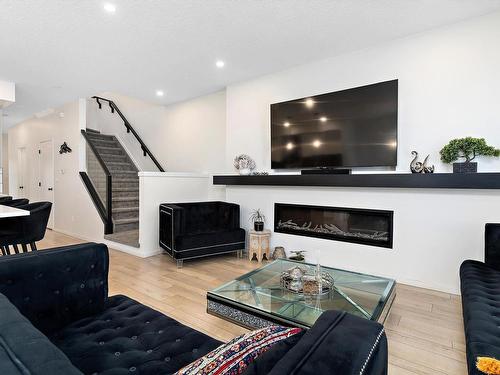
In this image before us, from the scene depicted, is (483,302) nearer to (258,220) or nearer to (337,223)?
(337,223)

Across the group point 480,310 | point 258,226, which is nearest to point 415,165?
point 480,310

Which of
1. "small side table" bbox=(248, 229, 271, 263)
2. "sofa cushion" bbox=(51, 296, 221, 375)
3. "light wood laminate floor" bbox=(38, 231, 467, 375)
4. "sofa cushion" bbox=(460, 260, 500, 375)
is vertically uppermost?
"sofa cushion" bbox=(460, 260, 500, 375)

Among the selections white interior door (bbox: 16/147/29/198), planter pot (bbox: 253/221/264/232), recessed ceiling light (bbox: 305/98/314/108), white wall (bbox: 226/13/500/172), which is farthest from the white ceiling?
white interior door (bbox: 16/147/29/198)

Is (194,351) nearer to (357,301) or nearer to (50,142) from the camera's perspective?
(357,301)

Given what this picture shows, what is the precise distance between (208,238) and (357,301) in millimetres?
2358

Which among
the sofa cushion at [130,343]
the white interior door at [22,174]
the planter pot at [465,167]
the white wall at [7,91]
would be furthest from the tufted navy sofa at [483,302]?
the white interior door at [22,174]

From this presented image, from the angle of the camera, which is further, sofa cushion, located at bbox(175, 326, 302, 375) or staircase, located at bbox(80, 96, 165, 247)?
staircase, located at bbox(80, 96, 165, 247)

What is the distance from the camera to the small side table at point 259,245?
4.20 meters

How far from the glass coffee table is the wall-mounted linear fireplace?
113 centimetres

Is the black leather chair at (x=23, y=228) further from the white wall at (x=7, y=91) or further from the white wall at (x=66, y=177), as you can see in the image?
the white wall at (x=7, y=91)

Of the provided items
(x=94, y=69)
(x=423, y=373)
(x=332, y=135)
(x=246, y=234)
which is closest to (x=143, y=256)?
(x=246, y=234)

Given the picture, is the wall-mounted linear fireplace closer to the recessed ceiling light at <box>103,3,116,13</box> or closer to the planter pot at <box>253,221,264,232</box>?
the planter pot at <box>253,221,264,232</box>

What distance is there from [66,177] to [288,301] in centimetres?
612

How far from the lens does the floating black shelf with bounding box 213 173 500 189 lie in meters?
2.76
